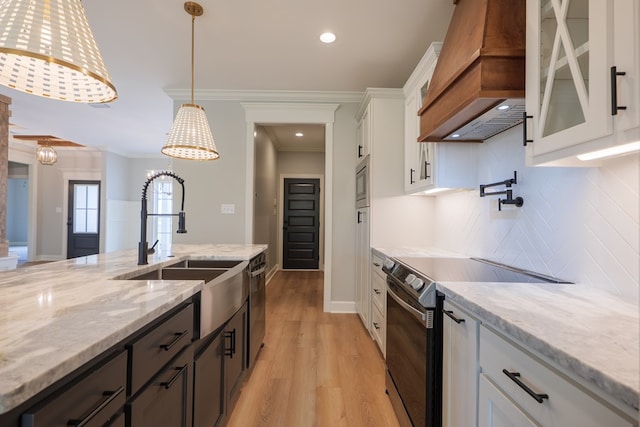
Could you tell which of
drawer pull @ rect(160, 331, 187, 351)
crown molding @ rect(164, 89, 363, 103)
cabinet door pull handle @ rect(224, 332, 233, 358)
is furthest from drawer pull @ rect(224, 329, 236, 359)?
crown molding @ rect(164, 89, 363, 103)

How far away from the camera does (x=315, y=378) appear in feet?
7.26

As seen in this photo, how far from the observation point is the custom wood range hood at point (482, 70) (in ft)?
4.32

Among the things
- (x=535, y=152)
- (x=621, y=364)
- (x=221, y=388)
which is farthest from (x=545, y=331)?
→ (x=221, y=388)

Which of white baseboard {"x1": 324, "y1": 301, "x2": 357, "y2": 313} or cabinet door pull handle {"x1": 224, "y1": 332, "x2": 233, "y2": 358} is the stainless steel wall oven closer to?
cabinet door pull handle {"x1": 224, "y1": 332, "x2": 233, "y2": 358}

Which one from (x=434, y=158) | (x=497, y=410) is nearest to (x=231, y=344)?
(x=497, y=410)

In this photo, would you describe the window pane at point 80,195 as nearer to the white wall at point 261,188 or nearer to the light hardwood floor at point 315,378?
the white wall at point 261,188

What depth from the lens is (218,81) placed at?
342 cm

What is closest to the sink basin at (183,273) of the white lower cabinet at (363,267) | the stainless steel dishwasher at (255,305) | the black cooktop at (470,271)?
the stainless steel dishwasher at (255,305)

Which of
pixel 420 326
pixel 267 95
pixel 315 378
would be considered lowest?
pixel 315 378

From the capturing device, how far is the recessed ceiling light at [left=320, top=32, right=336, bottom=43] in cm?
253

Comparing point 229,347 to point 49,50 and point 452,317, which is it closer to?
point 452,317

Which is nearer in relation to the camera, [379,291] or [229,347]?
[229,347]

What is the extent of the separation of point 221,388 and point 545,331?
1.43 meters

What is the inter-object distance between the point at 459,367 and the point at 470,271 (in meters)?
0.55
